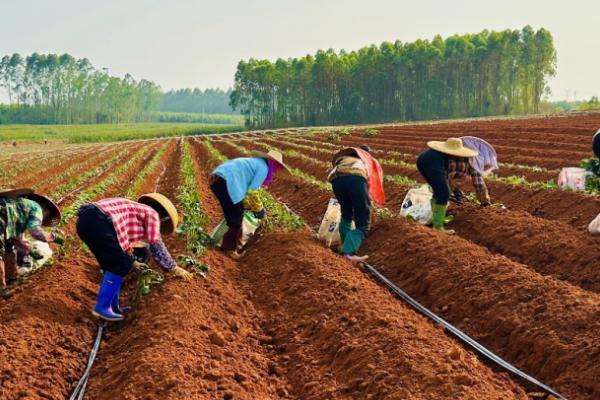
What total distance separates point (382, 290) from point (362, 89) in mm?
66908

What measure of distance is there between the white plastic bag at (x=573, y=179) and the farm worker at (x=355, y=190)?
3645 mm

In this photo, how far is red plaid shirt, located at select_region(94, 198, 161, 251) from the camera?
5215 millimetres

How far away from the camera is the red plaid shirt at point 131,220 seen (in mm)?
5215

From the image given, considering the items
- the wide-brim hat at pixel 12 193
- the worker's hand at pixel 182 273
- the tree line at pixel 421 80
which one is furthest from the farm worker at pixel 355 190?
the tree line at pixel 421 80

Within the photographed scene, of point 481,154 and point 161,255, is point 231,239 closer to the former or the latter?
point 161,255

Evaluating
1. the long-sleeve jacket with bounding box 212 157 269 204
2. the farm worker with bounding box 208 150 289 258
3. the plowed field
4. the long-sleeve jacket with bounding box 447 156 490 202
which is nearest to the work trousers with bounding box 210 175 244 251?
the farm worker with bounding box 208 150 289 258

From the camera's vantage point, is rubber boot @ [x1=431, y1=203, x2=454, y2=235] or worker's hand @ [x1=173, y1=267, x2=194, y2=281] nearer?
worker's hand @ [x1=173, y1=267, x2=194, y2=281]

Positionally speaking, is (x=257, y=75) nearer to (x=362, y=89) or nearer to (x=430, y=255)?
(x=362, y=89)

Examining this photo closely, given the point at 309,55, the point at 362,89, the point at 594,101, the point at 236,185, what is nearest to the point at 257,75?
the point at 309,55

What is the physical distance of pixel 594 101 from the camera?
6169cm

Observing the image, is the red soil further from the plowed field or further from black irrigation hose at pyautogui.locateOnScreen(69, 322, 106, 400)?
black irrigation hose at pyautogui.locateOnScreen(69, 322, 106, 400)

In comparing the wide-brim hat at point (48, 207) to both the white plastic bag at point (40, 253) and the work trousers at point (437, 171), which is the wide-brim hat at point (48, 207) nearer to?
the white plastic bag at point (40, 253)

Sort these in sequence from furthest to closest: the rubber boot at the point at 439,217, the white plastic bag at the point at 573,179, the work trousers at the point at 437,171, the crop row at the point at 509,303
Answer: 1. the white plastic bag at the point at 573,179
2. the rubber boot at the point at 439,217
3. the work trousers at the point at 437,171
4. the crop row at the point at 509,303

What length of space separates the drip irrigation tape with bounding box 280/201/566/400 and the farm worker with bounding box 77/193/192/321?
2.38 meters
